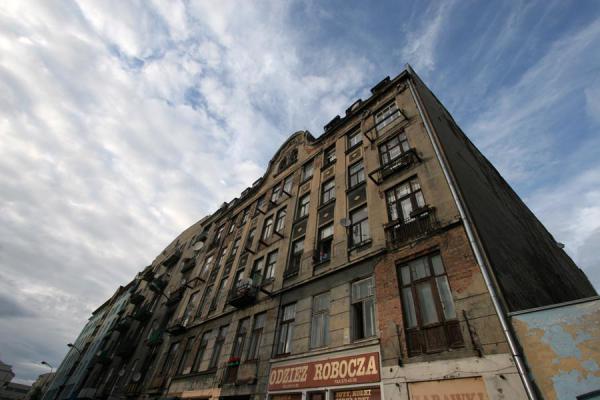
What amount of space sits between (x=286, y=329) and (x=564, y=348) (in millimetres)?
10135

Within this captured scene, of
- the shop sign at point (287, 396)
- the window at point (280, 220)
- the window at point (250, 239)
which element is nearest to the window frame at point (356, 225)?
the shop sign at point (287, 396)

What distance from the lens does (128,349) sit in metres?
26.8

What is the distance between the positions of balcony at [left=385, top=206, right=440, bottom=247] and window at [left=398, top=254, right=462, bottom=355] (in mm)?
911

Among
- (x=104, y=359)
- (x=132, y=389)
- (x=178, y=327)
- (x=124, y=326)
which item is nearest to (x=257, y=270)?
(x=178, y=327)

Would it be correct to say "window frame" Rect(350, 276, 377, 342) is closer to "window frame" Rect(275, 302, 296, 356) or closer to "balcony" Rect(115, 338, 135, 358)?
"window frame" Rect(275, 302, 296, 356)

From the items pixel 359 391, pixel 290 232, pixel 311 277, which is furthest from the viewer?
pixel 290 232

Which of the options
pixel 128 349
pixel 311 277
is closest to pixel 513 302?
pixel 311 277

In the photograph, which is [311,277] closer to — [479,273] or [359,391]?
[359,391]

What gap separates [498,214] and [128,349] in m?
31.0

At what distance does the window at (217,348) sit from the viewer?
55.1ft

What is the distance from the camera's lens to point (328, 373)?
10.3 meters

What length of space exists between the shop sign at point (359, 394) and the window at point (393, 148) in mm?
9653

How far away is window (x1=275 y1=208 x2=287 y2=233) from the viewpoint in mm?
20212

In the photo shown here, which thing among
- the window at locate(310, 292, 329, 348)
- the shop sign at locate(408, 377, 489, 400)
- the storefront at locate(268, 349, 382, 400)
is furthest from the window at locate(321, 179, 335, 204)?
the shop sign at locate(408, 377, 489, 400)
